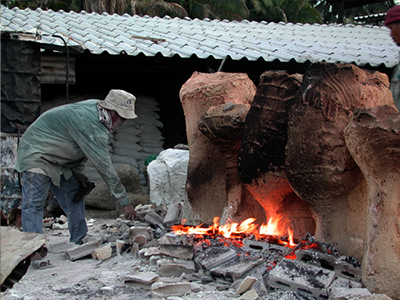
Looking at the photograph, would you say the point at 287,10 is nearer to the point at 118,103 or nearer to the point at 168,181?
the point at 168,181

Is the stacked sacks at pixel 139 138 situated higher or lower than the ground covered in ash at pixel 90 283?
higher

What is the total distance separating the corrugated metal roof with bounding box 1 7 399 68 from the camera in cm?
740

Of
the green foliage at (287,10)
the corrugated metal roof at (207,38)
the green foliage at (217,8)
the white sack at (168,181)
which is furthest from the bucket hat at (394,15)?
the green foliage at (287,10)

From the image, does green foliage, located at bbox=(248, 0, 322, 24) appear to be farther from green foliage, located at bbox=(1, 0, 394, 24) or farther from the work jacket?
the work jacket

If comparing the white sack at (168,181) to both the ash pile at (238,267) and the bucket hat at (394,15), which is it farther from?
the bucket hat at (394,15)

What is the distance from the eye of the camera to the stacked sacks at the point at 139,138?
7934 millimetres

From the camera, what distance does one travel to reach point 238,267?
11.1 ft

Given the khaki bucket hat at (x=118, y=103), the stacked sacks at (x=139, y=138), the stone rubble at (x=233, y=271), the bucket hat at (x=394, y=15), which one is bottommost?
the stone rubble at (x=233, y=271)

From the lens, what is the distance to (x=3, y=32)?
225 inches

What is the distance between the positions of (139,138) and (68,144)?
400 centimetres

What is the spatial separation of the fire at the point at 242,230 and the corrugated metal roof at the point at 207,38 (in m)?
3.39

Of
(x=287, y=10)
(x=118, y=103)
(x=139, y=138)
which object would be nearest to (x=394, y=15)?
(x=118, y=103)

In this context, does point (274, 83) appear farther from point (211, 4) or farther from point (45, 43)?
point (211, 4)

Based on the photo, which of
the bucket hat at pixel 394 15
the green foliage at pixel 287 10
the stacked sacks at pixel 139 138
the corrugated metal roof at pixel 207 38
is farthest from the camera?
the green foliage at pixel 287 10
